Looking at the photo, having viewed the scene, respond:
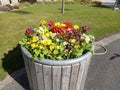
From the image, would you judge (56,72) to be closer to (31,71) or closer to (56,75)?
(56,75)

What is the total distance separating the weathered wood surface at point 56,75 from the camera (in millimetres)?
3514

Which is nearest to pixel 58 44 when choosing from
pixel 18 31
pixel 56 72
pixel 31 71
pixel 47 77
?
pixel 56 72

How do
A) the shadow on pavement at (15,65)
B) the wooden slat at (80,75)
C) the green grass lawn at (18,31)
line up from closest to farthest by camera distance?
the wooden slat at (80,75) → the shadow on pavement at (15,65) → the green grass lawn at (18,31)

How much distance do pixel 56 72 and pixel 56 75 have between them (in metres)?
0.08

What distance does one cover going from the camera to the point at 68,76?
3.64m

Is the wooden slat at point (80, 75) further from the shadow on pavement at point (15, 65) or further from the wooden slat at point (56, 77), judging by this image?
the shadow on pavement at point (15, 65)

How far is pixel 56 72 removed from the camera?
353 cm

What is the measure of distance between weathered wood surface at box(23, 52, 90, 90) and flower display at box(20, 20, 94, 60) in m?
0.19

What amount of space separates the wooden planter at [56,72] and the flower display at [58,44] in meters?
0.13

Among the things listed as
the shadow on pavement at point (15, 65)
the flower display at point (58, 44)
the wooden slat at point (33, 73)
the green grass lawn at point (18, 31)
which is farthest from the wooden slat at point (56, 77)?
the green grass lawn at point (18, 31)

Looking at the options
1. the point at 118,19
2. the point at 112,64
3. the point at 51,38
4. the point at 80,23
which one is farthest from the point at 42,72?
the point at 118,19

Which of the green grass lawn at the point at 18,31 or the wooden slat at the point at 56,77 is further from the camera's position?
the green grass lawn at the point at 18,31

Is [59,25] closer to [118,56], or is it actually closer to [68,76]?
[68,76]

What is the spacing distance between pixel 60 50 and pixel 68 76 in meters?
0.52
